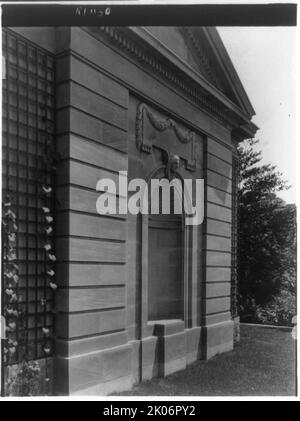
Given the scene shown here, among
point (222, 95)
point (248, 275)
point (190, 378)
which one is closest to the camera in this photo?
point (190, 378)

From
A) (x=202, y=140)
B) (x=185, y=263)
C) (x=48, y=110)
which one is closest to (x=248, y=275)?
(x=185, y=263)

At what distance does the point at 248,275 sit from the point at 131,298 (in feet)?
16.3

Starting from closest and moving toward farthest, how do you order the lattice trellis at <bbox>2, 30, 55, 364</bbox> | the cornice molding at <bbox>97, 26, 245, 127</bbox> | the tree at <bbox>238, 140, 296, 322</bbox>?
the lattice trellis at <bbox>2, 30, 55, 364</bbox> < the cornice molding at <bbox>97, 26, 245, 127</bbox> < the tree at <bbox>238, 140, 296, 322</bbox>

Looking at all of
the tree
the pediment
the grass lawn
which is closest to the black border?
the pediment

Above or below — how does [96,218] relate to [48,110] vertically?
below

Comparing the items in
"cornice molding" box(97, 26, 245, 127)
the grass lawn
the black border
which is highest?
"cornice molding" box(97, 26, 245, 127)

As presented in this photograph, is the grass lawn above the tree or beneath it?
beneath

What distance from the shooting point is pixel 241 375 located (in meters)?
8.33

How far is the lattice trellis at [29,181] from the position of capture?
218 inches

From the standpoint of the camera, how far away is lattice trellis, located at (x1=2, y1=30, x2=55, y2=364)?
5543mm

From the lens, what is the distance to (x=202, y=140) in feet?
32.9

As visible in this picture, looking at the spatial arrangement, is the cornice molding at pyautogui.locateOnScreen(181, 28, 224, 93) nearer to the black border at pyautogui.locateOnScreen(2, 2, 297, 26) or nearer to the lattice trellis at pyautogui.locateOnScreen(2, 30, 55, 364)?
the black border at pyautogui.locateOnScreen(2, 2, 297, 26)

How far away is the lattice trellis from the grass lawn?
2071 mm
